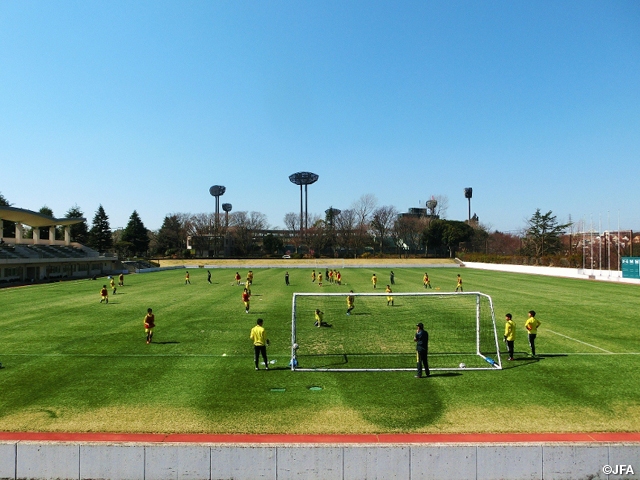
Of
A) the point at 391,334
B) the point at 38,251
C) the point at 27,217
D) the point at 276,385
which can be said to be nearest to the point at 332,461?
the point at 276,385

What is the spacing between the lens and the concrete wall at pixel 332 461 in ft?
24.3

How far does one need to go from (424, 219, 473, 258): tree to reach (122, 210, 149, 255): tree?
65.0 metres

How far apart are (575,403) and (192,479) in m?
8.84

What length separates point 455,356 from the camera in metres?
15.4

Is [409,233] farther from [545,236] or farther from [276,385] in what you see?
[276,385]

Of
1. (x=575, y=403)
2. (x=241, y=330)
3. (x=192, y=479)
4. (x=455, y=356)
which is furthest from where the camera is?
(x=241, y=330)

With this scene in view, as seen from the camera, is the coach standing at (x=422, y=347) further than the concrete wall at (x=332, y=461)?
Yes

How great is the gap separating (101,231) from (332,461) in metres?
98.5

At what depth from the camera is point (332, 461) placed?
7.37 meters

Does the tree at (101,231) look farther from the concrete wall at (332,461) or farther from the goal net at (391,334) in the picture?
the concrete wall at (332,461)

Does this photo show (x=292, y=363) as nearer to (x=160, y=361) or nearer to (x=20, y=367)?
(x=160, y=361)

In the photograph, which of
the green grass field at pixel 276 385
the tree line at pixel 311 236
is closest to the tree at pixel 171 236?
the tree line at pixel 311 236

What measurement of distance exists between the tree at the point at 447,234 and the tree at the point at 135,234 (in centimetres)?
6500

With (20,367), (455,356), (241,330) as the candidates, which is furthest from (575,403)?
(20,367)
